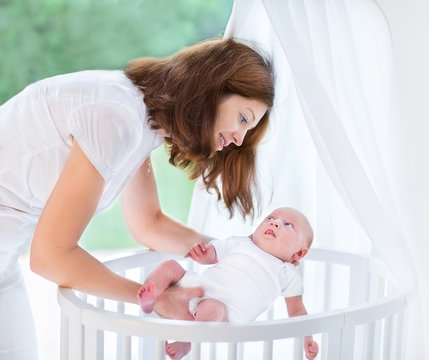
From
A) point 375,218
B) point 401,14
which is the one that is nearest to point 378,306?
point 375,218

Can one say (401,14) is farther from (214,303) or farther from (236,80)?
(214,303)

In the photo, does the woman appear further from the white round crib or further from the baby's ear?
the baby's ear

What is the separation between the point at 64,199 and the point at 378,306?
61 cm

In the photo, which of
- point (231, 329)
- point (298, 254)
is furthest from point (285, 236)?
point (231, 329)

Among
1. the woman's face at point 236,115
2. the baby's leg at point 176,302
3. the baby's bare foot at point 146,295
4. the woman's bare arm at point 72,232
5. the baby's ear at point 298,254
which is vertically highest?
the woman's face at point 236,115

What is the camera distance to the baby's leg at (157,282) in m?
1.35

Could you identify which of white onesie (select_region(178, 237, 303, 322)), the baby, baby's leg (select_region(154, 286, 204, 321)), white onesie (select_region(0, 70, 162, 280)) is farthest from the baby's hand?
white onesie (select_region(0, 70, 162, 280))

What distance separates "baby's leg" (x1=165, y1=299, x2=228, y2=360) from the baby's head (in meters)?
0.24

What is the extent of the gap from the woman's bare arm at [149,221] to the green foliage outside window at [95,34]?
2731mm

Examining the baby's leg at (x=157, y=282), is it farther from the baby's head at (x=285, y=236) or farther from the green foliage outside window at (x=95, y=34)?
the green foliage outside window at (x=95, y=34)

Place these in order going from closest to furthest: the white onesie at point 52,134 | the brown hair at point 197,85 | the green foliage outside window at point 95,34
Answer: the white onesie at point 52,134, the brown hair at point 197,85, the green foliage outside window at point 95,34

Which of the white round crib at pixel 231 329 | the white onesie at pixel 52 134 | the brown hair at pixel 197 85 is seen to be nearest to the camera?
the white round crib at pixel 231 329

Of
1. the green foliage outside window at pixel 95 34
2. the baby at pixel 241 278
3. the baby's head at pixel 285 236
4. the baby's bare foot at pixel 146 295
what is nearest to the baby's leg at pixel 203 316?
the baby at pixel 241 278

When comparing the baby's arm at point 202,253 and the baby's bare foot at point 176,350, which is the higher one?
the baby's arm at point 202,253
